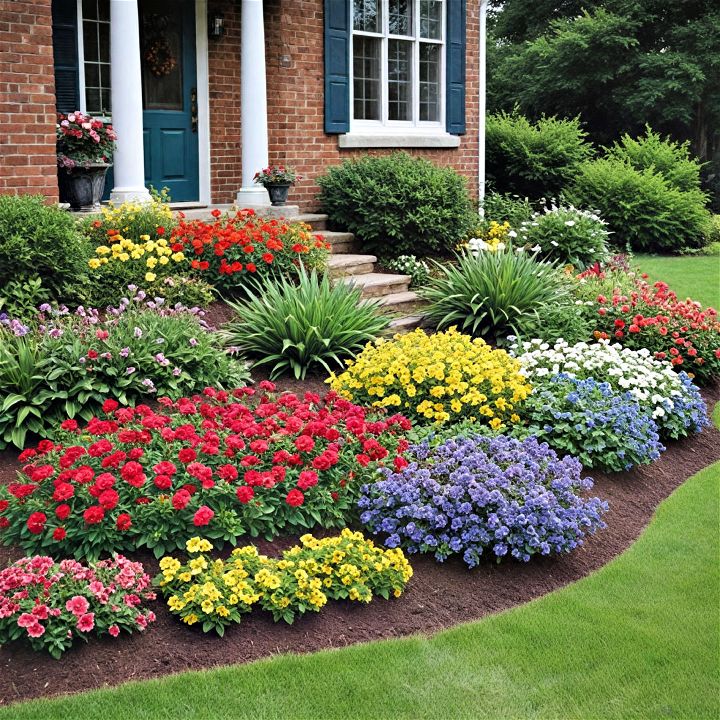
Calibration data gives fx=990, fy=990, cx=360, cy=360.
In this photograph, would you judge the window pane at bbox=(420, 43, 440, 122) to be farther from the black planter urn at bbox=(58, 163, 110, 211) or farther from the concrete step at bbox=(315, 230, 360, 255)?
the black planter urn at bbox=(58, 163, 110, 211)

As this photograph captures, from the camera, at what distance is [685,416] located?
22.4ft

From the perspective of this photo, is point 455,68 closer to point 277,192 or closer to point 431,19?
point 431,19

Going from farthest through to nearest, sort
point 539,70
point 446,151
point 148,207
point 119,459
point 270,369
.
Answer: point 539,70 → point 446,151 → point 148,207 → point 270,369 → point 119,459

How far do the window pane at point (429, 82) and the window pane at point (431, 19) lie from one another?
5.4 inches

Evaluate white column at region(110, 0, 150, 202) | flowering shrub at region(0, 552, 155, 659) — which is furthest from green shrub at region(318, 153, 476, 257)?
flowering shrub at region(0, 552, 155, 659)

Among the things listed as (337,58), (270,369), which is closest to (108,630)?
(270,369)

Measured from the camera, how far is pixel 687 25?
22000 millimetres

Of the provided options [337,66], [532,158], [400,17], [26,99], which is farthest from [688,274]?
[26,99]

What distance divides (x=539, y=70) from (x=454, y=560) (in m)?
20.6

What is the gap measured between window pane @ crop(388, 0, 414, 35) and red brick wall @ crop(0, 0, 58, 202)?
5.10m

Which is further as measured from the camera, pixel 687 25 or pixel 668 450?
pixel 687 25

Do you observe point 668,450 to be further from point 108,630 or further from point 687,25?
point 687,25

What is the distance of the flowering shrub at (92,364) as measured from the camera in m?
5.68

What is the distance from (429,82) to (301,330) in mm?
7089
